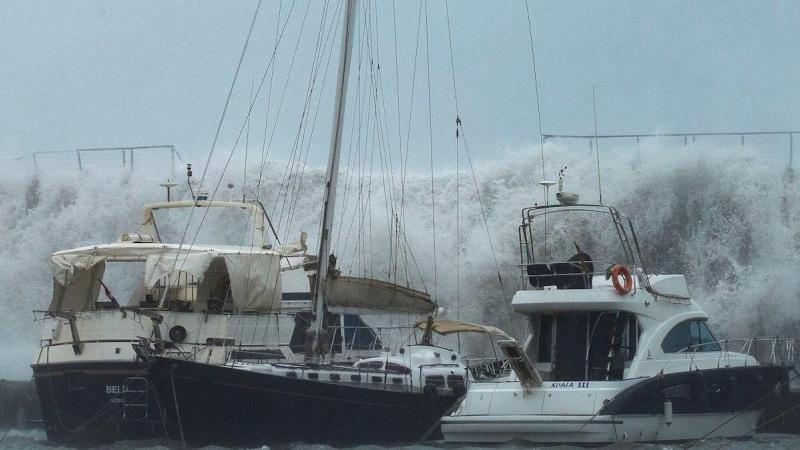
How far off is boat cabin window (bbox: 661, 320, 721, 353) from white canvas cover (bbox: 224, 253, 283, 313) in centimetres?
902

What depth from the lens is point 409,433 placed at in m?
28.9

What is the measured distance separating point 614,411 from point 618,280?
9.47ft

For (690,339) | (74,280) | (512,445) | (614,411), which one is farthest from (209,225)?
(614,411)

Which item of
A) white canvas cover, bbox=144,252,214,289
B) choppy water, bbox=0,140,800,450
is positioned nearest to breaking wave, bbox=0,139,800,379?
choppy water, bbox=0,140,800,450

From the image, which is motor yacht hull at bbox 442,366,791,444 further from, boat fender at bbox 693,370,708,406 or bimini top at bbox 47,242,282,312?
bimini top at bbox 47,242,282,312

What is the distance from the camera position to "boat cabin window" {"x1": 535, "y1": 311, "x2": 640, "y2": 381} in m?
27.6

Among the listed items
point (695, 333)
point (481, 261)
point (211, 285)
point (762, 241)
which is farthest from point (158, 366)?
point (762, 241)

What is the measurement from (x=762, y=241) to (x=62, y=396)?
2300 centimetres

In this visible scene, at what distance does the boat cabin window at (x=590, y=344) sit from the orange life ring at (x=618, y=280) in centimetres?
51

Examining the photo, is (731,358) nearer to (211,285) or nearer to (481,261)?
(211,285)

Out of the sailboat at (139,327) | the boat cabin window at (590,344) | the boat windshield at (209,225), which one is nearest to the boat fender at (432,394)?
the boat cabin window at (590,344)

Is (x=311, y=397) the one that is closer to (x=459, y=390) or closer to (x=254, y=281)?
(x=459, y=390)

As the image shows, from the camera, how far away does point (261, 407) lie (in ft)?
91.9

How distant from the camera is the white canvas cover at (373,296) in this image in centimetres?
3244
